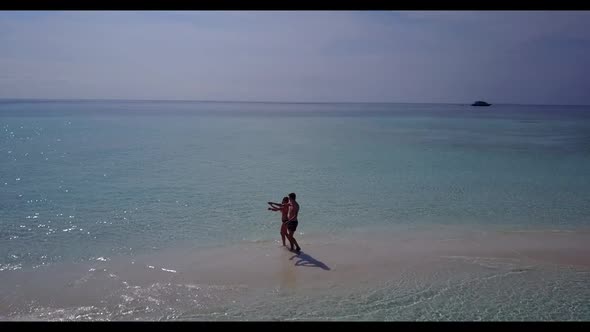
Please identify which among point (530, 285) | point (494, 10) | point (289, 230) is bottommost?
point (530, 285)

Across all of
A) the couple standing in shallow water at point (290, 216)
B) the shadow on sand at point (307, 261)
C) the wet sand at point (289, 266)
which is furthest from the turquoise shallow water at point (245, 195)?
the shadow on sand at point (307, 261)

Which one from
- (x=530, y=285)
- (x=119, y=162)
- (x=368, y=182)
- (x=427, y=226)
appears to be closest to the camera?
(x=530, y=285)

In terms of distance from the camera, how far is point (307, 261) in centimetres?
903

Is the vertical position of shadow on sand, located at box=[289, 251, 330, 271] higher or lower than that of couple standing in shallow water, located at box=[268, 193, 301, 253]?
lower

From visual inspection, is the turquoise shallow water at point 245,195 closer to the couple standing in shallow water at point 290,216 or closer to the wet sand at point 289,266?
the wet sand at point 289,266

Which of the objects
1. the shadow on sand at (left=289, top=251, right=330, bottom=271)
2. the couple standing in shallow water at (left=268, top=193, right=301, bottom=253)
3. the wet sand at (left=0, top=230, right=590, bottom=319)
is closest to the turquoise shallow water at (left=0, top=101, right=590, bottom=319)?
the wet sand at (left=0, top=230, right=590, bottom=319)

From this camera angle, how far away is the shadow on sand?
8.77 metres

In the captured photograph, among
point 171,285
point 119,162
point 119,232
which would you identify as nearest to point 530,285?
point 171,285

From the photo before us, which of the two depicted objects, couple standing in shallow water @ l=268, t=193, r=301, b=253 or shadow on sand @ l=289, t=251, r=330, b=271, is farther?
couple standing in shallow water @ l=268, t=193, r=301, b=253

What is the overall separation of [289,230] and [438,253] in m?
3.34

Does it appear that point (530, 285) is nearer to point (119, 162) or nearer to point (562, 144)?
point (119, 162)

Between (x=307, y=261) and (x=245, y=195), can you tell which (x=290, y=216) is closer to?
(x=307, y=261)

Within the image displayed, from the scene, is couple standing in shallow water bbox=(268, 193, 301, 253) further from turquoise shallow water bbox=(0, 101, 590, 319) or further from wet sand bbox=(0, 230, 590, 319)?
turquoise shallow water bbox=(0, 101, 590, 319)
